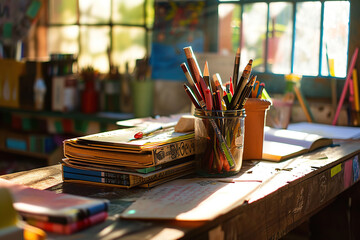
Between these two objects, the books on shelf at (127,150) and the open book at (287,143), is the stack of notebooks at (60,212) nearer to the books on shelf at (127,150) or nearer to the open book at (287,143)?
the books on shelf at (127,150)

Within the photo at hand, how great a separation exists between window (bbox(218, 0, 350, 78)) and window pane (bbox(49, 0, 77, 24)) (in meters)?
1.38

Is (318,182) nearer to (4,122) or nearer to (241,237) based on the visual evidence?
(241,237)

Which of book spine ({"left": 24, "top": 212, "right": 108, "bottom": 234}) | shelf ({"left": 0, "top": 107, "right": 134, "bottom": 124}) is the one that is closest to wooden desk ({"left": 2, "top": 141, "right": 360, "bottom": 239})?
book spine ({"left": 24, "top": 212, "right": 108, "bottom": 234})

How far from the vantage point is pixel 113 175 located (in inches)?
42.5

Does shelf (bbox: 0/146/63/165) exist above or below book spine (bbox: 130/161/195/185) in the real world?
below

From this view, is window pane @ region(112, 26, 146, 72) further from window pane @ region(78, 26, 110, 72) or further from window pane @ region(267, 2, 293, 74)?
window pane @ region(267, 2, 293, 74)

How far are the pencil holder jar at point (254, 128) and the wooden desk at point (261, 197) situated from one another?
33mm

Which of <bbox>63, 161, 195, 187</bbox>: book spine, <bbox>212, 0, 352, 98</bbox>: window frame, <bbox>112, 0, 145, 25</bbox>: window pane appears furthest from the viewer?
<bbox>112, 0, 145, 25</bbox>: window pane

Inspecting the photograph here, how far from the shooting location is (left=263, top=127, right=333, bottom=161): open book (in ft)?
4.47

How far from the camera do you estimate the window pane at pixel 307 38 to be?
227 cm

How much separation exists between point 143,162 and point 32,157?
2.59 meters

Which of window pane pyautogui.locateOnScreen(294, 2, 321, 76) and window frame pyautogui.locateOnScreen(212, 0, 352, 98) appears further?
window pane pyautogui.locateOnScreen(294, 2, 321, 76)

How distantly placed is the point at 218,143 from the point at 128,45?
7.43 ft

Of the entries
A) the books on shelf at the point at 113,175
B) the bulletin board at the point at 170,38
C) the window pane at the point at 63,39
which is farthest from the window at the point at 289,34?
the window pane at the point at 63,39
